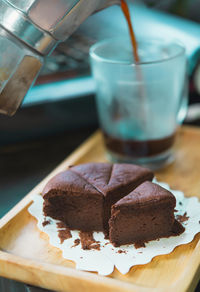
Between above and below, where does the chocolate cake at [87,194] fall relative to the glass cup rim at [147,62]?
below

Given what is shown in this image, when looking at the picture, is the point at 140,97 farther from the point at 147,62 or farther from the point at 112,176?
the point at 112,176

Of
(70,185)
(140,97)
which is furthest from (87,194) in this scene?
(140,97)

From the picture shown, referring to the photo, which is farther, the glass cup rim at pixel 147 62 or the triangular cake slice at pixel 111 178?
the glass cup rim at pixel 147 62

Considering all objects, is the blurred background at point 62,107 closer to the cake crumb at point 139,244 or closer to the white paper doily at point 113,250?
the white paper doily at point 113,250

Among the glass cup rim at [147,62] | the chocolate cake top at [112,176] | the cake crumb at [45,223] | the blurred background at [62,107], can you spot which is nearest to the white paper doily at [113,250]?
the cake crumb at [45,223]

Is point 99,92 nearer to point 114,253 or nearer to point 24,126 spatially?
point 24,126

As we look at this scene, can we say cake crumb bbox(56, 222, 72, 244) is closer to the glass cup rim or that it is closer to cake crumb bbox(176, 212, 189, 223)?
cake crumb bbox(176, 212, 189, 223)

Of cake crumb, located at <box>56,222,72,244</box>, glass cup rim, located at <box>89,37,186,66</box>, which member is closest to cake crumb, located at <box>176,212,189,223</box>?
cake crumb, located at <box>56,222,72,244</box>
